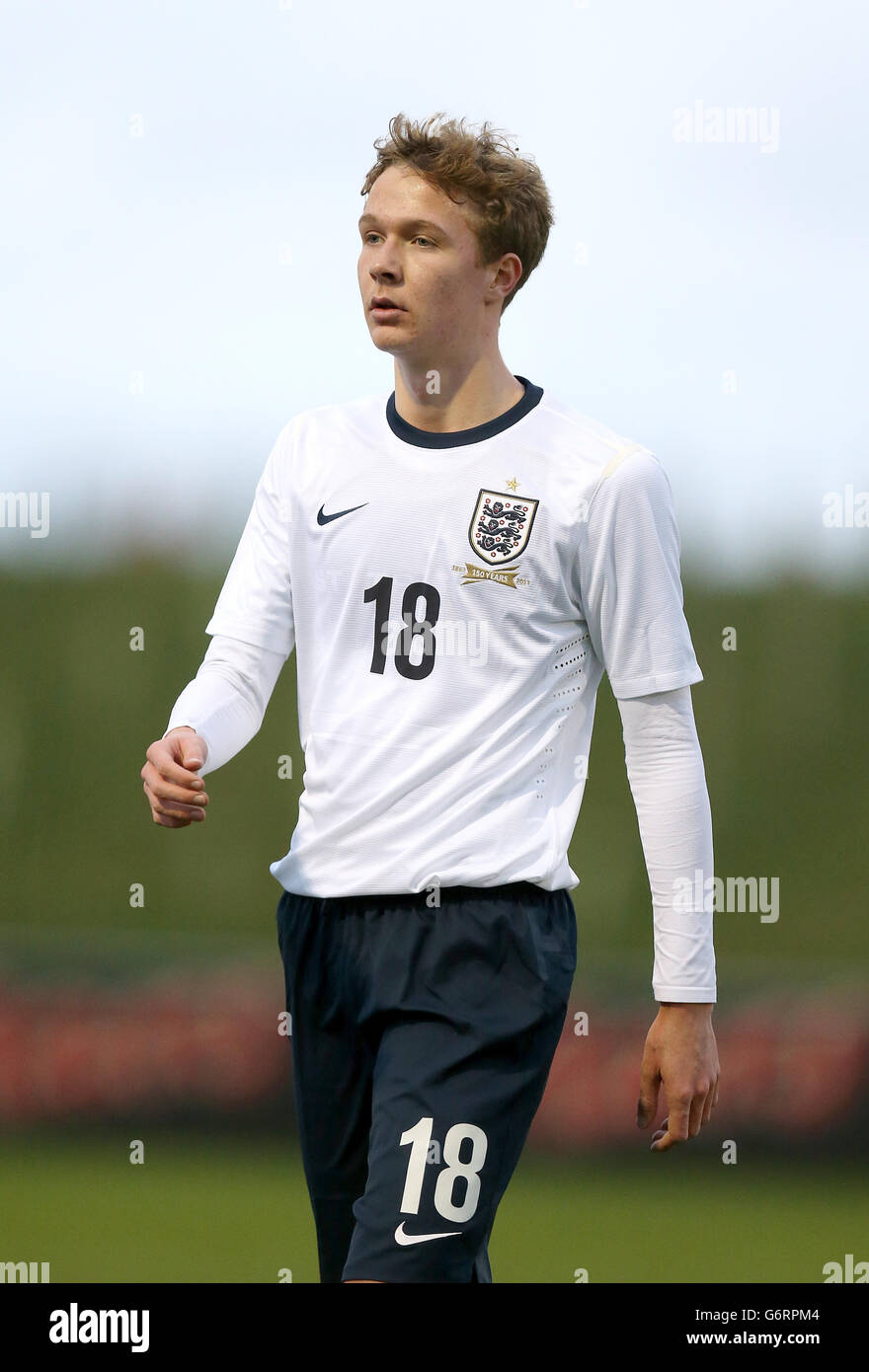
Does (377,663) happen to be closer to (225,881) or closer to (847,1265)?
(847,1265)

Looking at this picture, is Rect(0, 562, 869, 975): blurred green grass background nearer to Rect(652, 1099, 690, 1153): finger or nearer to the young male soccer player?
the young male soccer player

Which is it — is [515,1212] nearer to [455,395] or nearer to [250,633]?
[250,633]

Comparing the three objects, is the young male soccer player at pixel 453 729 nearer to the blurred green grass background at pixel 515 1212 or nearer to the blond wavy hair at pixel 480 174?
the blond wavy hair at pixel 480 174

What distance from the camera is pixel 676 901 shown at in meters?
2.38

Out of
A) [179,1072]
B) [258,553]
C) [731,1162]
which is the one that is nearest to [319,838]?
[258,553]

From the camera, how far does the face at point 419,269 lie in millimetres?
2389

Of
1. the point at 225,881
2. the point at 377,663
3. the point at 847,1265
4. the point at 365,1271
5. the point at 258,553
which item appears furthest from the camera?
the point at 225,881

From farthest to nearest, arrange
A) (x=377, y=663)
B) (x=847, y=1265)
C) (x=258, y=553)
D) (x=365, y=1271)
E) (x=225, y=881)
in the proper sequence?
(x=225, y=881)
(x=847, y=1265)
(x=258, y=553)
(x=377, y=663)
(x=365, y=1271)

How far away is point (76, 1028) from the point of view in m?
7.87

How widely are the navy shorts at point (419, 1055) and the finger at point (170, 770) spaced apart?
357mm

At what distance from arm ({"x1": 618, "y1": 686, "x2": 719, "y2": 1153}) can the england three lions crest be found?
0.97 feet

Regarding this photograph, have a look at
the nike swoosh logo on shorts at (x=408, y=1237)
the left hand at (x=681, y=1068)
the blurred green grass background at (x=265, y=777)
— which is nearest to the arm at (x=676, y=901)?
the left hand at (x=681, y=1068)

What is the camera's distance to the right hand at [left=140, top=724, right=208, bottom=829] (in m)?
2.16

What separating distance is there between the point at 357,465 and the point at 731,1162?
6597mm
